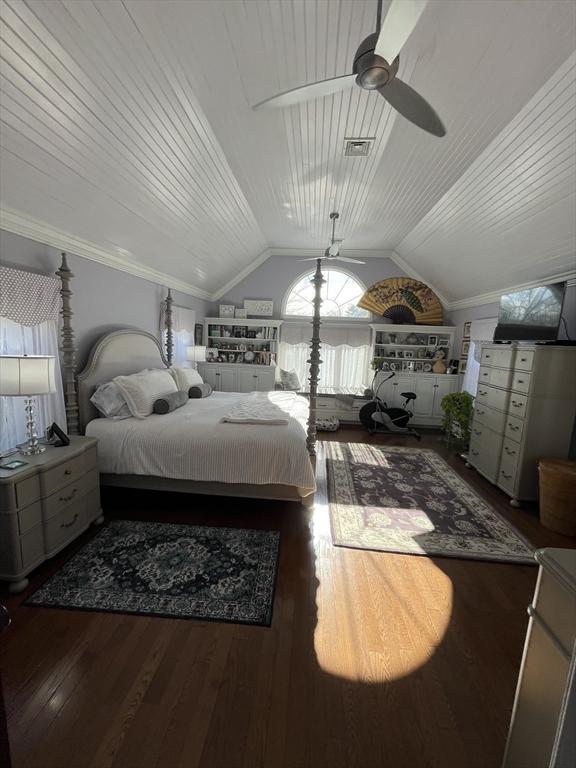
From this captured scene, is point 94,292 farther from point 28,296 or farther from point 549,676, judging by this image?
point 549,676

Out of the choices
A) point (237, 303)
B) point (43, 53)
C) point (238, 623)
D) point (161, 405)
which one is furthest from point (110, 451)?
point (237, 303)

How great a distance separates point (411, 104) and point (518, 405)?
279cm

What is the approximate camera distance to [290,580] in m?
1.99

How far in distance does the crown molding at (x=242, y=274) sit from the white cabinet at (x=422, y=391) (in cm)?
302

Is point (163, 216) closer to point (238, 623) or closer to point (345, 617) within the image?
point (238, 623)

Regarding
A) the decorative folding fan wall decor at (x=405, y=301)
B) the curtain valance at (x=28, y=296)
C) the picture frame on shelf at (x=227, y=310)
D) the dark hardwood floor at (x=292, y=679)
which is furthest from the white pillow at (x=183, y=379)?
the decorative folding fan wall decor at (x=405, y=301)

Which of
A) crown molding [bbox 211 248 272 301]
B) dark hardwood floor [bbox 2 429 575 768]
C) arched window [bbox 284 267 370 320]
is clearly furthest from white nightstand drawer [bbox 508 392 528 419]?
crown molding [bbox 211 248 272 301]

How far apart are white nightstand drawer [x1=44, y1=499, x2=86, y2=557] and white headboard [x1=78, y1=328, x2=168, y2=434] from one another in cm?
88

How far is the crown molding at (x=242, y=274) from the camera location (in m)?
5.84

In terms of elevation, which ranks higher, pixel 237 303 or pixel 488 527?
pixel 237 303

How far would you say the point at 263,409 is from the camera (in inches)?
124

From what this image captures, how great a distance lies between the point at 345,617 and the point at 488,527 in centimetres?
164

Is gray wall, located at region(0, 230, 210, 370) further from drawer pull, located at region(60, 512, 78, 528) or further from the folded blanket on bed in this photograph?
the folded blanket on bed

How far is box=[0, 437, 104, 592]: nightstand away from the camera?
5.77 feet
